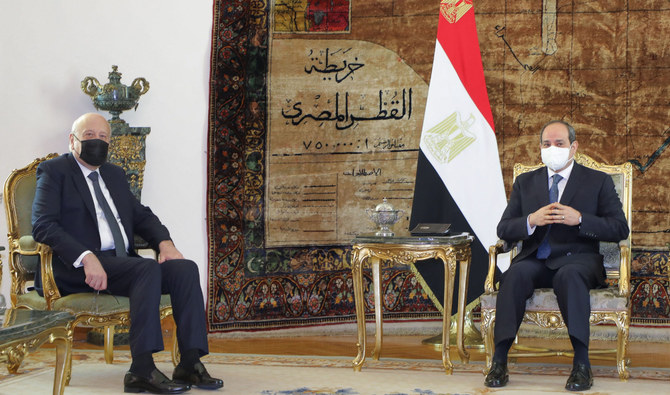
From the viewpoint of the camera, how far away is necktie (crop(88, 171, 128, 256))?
12.6 feet

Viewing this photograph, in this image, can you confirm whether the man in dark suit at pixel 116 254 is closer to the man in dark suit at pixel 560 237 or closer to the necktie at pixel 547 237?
the man in dark suit at pixel 560 237

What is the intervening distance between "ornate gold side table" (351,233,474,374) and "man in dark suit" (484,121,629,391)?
266 millimetres

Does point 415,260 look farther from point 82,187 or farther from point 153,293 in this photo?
point 82,187

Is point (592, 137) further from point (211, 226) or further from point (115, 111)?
point (115, 111)

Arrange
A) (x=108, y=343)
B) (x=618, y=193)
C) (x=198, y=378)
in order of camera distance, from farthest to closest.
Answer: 1. (x=618, y=193)
2. (x=108, y=343)
3. (x=198, y=378)

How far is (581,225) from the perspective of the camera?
3.83m

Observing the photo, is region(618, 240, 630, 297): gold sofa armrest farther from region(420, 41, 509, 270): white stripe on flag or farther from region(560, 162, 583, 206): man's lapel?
region(420, 41, 509, 270): white stripe on flag

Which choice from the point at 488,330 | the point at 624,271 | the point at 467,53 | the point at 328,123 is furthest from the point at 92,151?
the point at 624,271

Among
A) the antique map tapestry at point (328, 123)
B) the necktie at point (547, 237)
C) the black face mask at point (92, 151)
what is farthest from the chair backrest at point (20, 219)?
the necktie at point (547, 237)

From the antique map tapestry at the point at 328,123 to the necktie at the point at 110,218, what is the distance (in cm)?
150

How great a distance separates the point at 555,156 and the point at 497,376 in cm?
120

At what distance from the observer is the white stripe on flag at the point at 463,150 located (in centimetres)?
491

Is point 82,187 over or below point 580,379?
over

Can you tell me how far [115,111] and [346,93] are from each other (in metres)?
1.61
